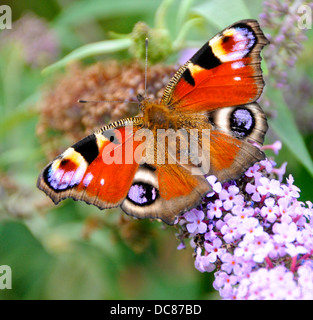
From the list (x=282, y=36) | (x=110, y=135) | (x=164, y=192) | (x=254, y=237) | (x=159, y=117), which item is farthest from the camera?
(x=282, y=36)

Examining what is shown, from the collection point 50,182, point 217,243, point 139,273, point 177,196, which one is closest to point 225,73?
point 177,196

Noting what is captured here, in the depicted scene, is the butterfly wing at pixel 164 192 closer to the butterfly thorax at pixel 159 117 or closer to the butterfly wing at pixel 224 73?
the butterfly thorax at pixel 159 117

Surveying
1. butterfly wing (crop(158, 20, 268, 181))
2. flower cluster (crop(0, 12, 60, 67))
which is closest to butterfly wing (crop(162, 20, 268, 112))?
butterfly wing (crop(158, 20, 268, 181))

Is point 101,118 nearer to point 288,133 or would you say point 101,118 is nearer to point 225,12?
point 225,12

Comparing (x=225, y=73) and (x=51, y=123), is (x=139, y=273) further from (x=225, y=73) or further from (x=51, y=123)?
(x=225, y=73)

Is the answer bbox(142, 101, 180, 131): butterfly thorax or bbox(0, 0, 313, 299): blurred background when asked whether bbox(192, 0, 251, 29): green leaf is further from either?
bbox(142, 101, 180, 131): butterfly thorax

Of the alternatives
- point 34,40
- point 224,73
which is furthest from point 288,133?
point 34,40
